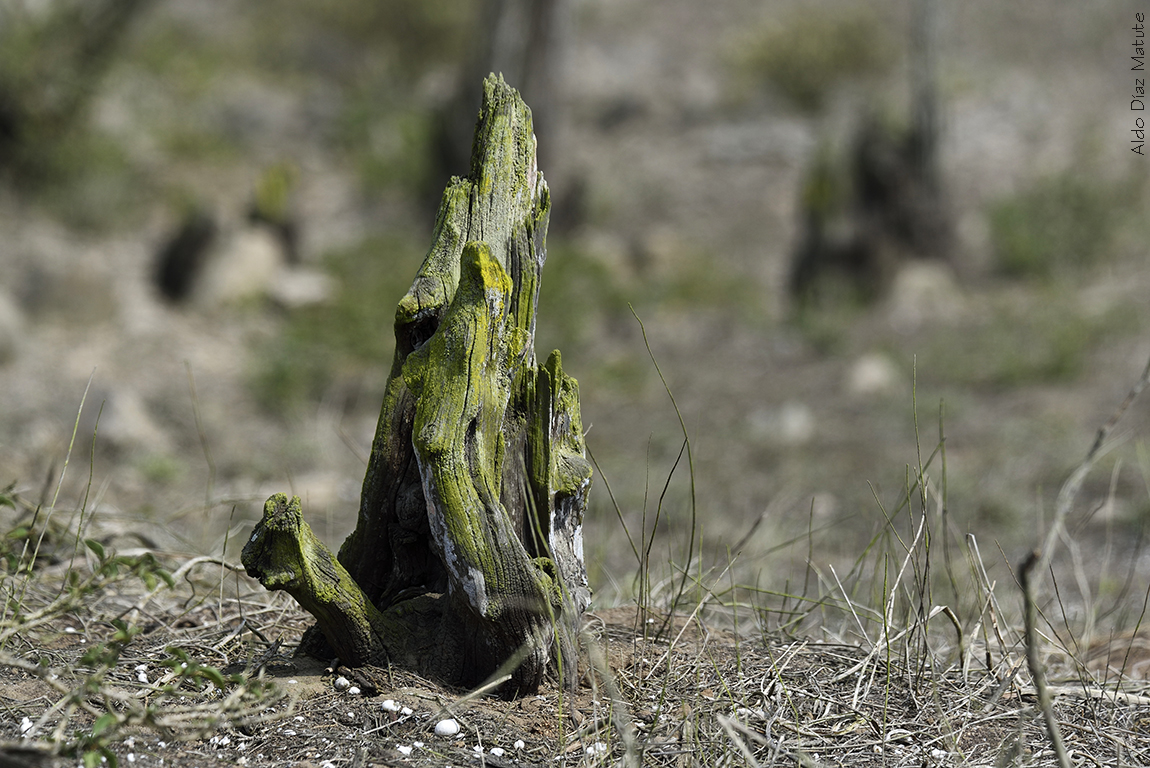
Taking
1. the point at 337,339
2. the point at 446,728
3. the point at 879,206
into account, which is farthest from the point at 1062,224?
the point at 446,728

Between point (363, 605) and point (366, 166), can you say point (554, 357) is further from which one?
point (366, 166)

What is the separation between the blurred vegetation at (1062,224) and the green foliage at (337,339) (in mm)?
5733

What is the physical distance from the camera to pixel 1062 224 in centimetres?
860

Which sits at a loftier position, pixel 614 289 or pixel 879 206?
pixel 879 206

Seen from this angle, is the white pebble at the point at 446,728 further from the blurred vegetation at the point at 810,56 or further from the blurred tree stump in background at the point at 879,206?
the blurred vegetation at the point at 810,56

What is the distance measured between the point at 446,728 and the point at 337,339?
5.24m

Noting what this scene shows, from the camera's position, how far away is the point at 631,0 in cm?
2161

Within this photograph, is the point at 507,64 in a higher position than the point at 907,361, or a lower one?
higher

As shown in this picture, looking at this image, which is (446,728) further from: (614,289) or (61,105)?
(61,105)

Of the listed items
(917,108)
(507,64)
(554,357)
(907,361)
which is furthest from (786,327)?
(554,357)

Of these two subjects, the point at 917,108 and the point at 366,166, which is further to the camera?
the point at 366,166

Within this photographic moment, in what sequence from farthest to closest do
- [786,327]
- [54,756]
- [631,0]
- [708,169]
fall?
[631,0], [708,169], [786,327], [54,756]

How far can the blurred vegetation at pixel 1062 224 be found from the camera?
8508 mm

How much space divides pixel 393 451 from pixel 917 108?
8570 millimetres
